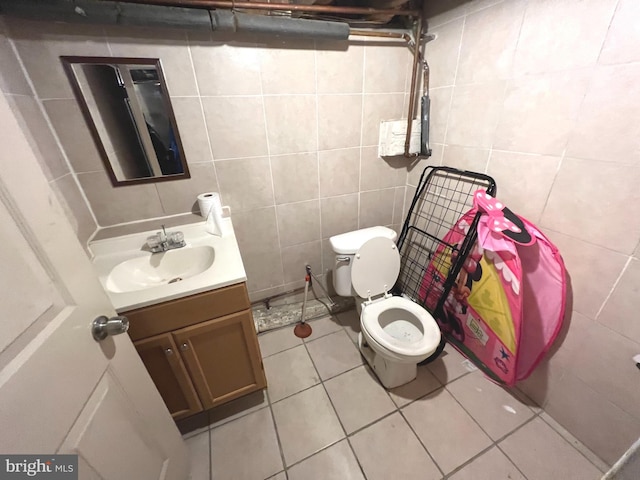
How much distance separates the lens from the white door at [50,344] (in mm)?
425

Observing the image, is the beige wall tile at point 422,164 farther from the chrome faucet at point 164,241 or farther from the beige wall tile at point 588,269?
the chrome faucet at point 164,241

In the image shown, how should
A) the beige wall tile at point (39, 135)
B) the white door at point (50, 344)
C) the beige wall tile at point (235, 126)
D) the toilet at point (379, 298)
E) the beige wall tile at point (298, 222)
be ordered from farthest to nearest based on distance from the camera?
the beige wall tile at point (298, 222) < the toilet at point (379, 298) < the beige wall tile at point (235, 126) < the beige wall tile at point (39, 135) < the white door at point (50, 344)

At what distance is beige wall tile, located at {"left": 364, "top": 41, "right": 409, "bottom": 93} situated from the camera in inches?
55.0

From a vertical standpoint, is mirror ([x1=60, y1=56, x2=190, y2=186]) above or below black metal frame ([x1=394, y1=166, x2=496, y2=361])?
above

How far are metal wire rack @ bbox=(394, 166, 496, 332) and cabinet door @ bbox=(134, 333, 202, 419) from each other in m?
1.37

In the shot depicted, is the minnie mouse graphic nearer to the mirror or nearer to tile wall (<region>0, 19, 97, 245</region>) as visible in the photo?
the mirror

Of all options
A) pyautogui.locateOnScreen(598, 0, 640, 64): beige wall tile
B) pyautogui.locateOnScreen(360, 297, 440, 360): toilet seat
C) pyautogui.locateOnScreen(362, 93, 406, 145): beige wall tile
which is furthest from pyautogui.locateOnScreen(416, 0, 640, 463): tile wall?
pyautogui.locateOnScreen(360, 297, 440, 360): toilet seat

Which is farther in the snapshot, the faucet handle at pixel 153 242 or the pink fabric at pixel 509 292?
the faucet handle at pixel 153 242

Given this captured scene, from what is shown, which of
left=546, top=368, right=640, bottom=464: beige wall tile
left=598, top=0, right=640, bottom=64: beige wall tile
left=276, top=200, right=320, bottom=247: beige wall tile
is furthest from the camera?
left=276, top=200, right=320, bottom=247: beige wall tile

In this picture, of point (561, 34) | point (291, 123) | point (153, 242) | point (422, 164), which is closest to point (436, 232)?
point (422, 164)

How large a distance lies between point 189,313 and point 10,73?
1033 mm

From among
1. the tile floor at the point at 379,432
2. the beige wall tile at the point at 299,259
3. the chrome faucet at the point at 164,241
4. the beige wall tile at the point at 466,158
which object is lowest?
the tile floor at the point at 379,432

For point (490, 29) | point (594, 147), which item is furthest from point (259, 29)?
point (594, 147)

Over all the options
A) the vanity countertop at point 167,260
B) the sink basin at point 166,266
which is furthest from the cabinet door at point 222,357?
the sink basin at point 166,266
